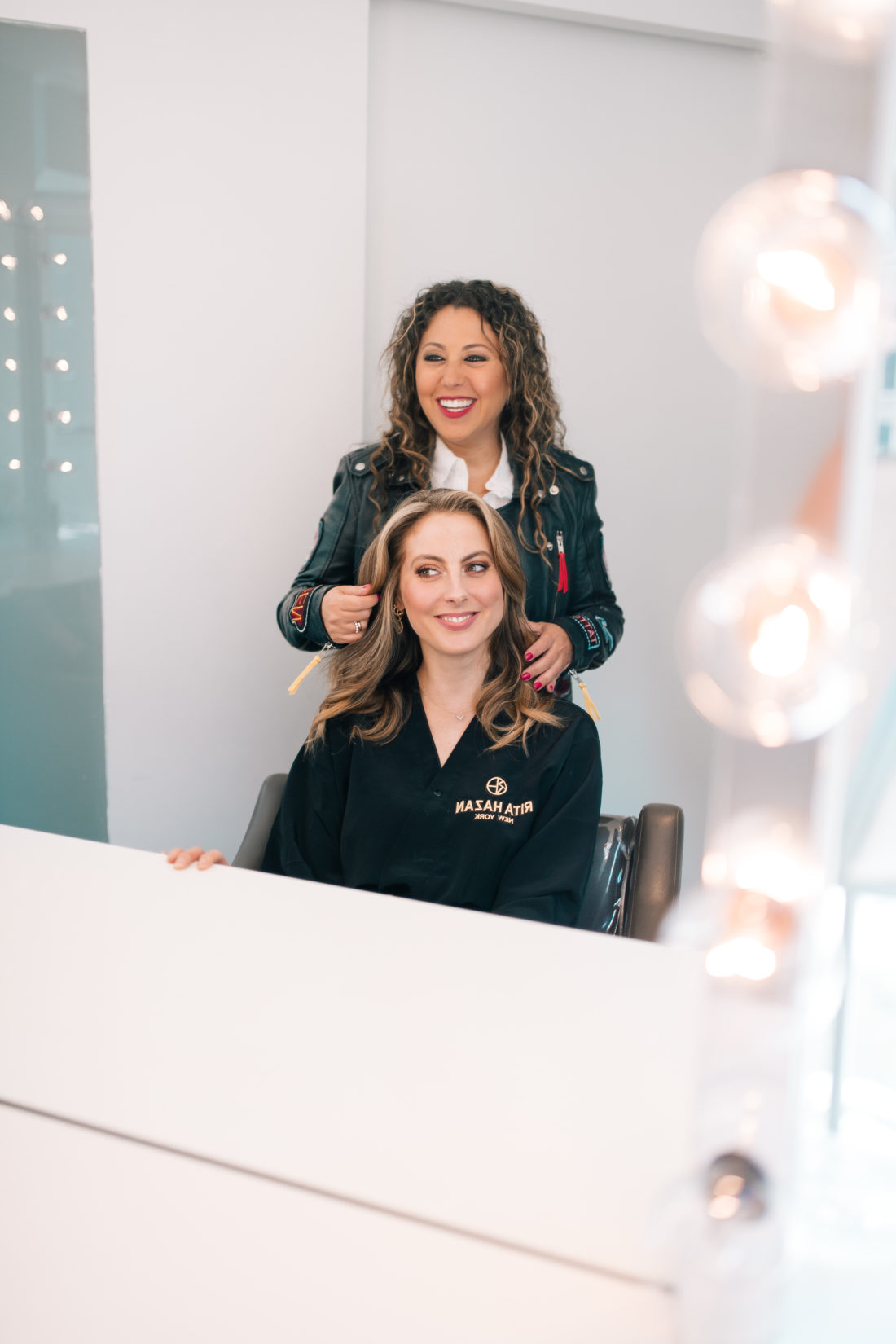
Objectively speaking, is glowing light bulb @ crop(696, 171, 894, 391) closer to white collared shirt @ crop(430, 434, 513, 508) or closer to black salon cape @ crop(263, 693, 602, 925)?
black salon cape @ crop(263, 693, 602, 925)

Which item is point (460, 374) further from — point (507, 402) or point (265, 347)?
point (265, 347)

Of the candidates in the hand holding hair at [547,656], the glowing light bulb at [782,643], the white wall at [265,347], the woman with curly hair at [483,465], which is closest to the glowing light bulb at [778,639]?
the glowing light bulb at [782,643]

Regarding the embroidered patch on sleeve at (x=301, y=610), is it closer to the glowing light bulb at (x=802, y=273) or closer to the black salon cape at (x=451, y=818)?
the black salon cape at (x=451, y=818)

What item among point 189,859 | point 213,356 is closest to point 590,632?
point 189,859

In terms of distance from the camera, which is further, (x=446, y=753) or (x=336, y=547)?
(x=336, y=547)

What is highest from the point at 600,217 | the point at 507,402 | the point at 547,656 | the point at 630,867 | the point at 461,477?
the point at 600,217

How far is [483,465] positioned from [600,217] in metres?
0.84

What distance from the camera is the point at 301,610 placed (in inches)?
64.2

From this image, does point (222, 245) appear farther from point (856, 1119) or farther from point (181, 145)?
point (856, 1119)

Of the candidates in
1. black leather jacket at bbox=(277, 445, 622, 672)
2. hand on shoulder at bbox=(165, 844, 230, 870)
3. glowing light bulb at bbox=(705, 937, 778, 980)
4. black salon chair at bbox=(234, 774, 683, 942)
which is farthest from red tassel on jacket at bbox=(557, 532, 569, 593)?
glowing light bulb at bbox=(705, 937, 778, 980)

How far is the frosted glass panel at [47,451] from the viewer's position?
2.00 metres

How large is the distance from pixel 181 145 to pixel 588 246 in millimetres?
884

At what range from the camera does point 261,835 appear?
1.43 metres

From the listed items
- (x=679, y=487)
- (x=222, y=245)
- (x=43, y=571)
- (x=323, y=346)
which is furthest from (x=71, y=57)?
(x=679, y=487)
